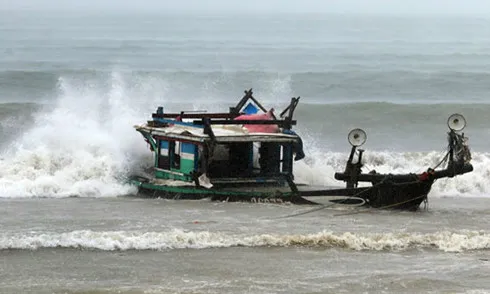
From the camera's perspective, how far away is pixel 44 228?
15633 millimetres

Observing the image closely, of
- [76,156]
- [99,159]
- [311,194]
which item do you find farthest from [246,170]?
[76,156]

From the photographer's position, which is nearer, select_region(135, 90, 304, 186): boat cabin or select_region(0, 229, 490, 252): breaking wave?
select_region(0, 229, 490, 252): breaking wave

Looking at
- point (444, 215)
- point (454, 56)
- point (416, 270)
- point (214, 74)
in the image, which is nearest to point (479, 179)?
point (444, 215)

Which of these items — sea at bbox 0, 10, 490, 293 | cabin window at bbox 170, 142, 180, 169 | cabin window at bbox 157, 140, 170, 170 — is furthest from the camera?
cabin window at bbox 157, 140, 170, 170

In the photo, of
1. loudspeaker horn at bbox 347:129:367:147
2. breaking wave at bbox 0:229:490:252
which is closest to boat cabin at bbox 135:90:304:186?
loudspeaker horn at bbox 347:129:367:147

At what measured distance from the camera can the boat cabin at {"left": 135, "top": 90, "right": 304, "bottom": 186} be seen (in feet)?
61.6

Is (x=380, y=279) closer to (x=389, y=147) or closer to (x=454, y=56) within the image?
(x=389, y=147)

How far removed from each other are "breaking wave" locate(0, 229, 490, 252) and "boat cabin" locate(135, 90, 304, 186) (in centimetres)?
372

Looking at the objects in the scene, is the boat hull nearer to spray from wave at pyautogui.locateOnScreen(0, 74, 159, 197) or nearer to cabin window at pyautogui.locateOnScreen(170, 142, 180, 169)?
cabin window at pyautogui.locateOnScreen(170, 142, 180, 169)

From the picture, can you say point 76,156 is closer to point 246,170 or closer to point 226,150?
point 226,150

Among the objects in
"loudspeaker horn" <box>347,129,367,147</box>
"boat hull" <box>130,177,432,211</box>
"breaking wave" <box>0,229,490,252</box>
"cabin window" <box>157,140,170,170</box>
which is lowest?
"breaking wave" <box>0,229,490,252</box>

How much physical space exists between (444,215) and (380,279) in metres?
5.35

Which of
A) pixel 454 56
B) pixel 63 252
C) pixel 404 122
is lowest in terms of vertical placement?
pixel 63 252

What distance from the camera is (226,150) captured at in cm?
1936
